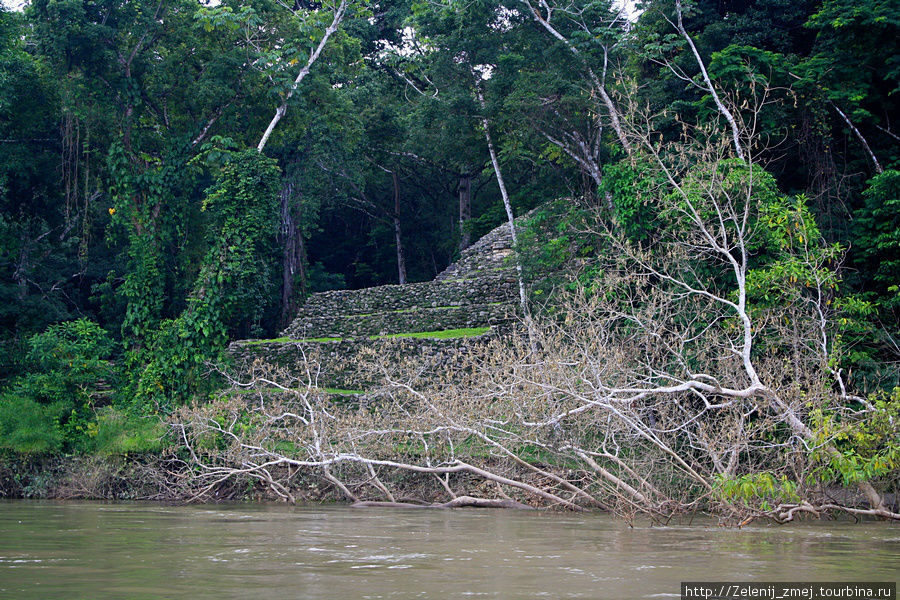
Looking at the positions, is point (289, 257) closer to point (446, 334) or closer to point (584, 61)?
A: point (446, 334)

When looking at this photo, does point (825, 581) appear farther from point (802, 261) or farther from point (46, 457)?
point (46, 457)

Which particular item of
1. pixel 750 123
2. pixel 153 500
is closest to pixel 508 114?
pixel 750 123

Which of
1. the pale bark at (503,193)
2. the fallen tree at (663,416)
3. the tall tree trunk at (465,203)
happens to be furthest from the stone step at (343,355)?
the tall tree trunk at (465,203)

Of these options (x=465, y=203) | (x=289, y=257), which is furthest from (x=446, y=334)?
(x=465, y=203)

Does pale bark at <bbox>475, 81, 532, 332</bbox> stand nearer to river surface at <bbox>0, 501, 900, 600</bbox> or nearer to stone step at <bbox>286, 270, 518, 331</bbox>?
stone step at <bbox>286, 270, 518, 331</bbox>

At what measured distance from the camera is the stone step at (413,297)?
77.7 ft

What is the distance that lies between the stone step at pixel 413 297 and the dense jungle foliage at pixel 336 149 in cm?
218

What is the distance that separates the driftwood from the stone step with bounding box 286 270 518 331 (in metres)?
9.86

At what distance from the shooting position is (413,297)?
24.8m

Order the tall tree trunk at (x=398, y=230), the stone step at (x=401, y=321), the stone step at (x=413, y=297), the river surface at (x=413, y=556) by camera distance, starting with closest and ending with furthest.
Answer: the river surface at (x=413, y=556) → the stone step at (x=401, y=321) → the stone step at (x=413, y=297) → the tall tree trunk at (x=398, y=230)

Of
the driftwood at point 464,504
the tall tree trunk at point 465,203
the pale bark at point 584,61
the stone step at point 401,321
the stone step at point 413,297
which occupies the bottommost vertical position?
the driftwood at point 464,504

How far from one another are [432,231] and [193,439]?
21.0 m

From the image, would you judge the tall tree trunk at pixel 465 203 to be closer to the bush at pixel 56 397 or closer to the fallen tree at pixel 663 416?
the fallen tree at pixel 663 416

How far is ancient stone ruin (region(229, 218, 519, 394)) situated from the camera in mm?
20172
